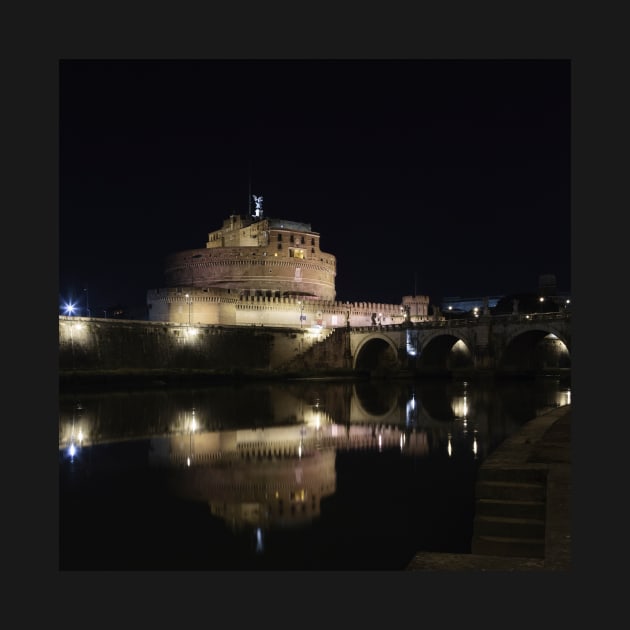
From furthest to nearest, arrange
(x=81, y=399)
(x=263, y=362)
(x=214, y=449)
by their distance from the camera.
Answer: (x=263, y=362)
(x=81, y=399)
(x=214, y=449)

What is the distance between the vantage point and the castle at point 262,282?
1586 inches

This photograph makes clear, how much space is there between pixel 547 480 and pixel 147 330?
29506 millimetres

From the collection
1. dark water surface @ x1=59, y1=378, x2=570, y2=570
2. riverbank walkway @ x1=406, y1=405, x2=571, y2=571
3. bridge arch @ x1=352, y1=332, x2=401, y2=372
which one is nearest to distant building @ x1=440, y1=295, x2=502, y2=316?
bridge arch @ x1=352, y1=332, x2=401, y2=372

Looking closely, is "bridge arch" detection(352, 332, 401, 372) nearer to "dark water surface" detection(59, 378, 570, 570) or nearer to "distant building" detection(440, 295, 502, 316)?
"dark water surface" detection(59, 378, 570, 570)

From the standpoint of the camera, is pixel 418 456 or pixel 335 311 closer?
pixel 418 456

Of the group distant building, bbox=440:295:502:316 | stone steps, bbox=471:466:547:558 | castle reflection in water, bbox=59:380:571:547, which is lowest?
castle reflection in water, bbox=59:380:571:547

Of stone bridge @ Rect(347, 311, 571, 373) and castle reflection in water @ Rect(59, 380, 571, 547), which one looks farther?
stone bridge @ Rect(347, 311, 571, 373)

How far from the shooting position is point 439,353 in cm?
Answer: 3834

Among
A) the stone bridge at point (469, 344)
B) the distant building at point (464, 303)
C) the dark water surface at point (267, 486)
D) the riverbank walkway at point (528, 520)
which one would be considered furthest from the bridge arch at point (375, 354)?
the distant building at point (464, 303)

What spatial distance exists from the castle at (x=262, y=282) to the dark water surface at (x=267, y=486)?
2257cm

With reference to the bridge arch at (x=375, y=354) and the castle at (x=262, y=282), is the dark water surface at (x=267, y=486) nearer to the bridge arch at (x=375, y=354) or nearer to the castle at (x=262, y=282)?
the bridge arch at (x=375, y=354)

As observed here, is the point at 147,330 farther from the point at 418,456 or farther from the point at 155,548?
the point at 155,548

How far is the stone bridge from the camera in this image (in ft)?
103

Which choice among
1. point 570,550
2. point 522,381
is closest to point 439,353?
point 522,381
